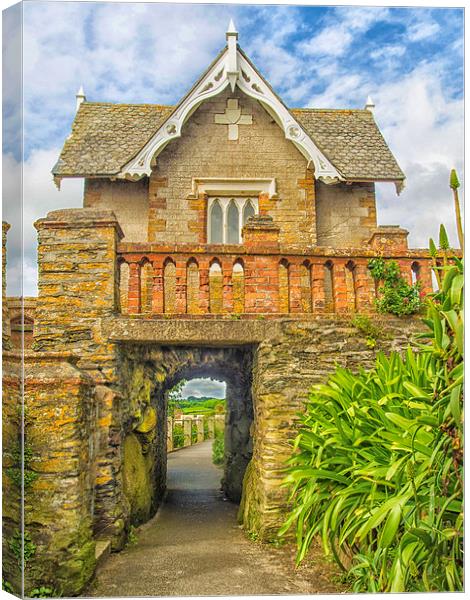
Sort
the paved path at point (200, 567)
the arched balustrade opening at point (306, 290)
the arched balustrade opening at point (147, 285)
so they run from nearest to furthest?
the paved path at point (200, 567) → the arched balustrade opening at point (306, 290) → the arched balustrade opening at point (147, 285)

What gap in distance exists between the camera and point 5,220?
4172 mm

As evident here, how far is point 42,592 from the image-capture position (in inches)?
175

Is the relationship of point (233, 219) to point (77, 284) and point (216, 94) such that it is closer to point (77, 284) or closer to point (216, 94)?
point (216, 94)

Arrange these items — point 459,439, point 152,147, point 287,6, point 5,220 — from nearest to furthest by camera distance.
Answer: point 459,439 < point 5,220 < point 287,6 < point 152,147

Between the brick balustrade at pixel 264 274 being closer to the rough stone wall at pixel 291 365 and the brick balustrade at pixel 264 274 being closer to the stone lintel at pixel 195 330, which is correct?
the stone lintel at pixel 195 330

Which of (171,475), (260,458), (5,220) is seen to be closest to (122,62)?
(5,220)

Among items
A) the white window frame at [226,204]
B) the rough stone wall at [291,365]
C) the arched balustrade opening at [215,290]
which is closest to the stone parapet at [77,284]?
the rough stone wall at [291,365]

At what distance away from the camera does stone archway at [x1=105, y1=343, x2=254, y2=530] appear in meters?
6.50

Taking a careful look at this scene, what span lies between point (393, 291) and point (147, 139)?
499 centimetres

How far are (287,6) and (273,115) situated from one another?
16.7 ft

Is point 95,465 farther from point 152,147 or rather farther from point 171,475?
point 171,475

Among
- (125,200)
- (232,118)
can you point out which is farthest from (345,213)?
(125,200)

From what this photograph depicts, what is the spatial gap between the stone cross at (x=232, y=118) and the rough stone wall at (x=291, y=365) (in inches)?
→ 190

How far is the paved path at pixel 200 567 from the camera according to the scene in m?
4.59
